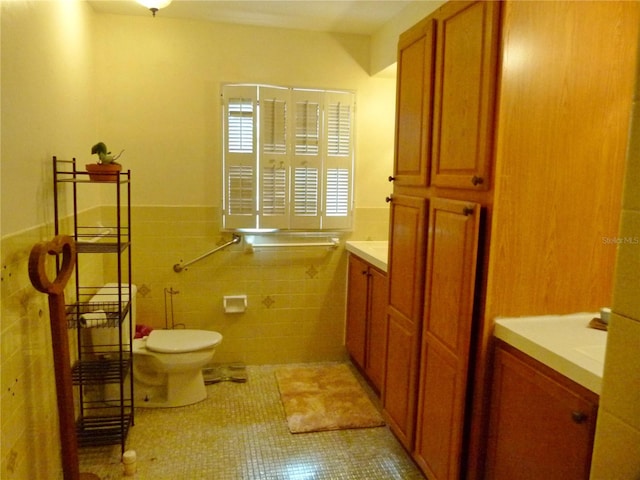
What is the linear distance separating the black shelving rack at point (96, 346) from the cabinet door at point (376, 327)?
4.68ft

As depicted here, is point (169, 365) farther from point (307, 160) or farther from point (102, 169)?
point (307, 160)

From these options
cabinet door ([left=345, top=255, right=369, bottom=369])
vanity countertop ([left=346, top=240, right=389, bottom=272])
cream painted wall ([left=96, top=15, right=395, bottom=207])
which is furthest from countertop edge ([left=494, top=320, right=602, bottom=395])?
cream painted wall ([left=96, top=15, right=395, bottom=207])

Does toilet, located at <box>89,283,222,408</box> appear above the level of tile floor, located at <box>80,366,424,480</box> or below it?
above

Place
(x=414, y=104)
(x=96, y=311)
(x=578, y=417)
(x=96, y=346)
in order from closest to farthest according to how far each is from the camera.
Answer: (x=578, y=417), (x=414, y=104), (x=96, y=311), (x=96, y=346)

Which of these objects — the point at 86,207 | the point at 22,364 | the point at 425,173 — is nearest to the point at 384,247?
the point at 425,173

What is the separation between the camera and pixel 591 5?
160cm

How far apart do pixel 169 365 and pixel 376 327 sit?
128 centimetres

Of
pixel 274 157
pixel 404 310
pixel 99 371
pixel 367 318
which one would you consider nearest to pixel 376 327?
pixel 367 318

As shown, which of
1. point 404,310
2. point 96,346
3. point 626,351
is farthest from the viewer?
point 96,346

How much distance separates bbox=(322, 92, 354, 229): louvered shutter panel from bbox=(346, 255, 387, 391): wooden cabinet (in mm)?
331

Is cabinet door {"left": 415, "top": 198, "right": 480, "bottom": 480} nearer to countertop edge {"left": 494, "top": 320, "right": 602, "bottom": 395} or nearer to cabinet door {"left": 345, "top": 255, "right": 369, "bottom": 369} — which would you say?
countertop edge {"left": 494, "top": 320, "right": 602, "bottom": 395}

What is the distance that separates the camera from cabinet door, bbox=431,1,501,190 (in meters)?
1.61

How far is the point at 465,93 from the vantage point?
1.75 m

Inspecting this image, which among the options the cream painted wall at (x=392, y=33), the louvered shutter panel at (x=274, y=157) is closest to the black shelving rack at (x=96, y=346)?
the louvered shutter panel at (x=274, y=157)
